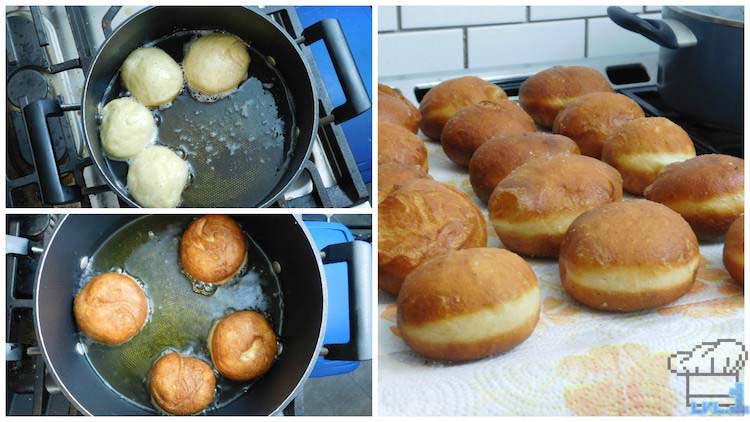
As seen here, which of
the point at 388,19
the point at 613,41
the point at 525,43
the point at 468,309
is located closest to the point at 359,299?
the point at 468,309

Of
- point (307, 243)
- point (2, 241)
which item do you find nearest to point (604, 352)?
→ point (307, 243)

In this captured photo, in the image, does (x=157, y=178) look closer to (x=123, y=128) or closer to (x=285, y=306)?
(x=123, y=128)

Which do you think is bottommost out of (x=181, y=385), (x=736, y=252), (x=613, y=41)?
(x=181, y=385)

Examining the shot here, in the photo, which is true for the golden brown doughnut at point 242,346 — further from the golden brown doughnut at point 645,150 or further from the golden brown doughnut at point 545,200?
the golden brown doughnut at point 645,150

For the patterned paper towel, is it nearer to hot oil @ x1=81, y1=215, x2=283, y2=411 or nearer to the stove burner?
hot oil @ x1=81, y1=215, x2=283, y2=411

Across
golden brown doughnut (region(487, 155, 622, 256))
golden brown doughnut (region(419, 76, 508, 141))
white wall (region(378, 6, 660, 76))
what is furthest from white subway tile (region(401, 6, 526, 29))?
golden brown doughnut (region(487, 155, 622, 256))

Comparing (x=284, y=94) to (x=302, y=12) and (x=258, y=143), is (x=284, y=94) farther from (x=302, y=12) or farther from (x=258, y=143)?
(x=302, y=12)

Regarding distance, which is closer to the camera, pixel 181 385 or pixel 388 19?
pixel 181 385
